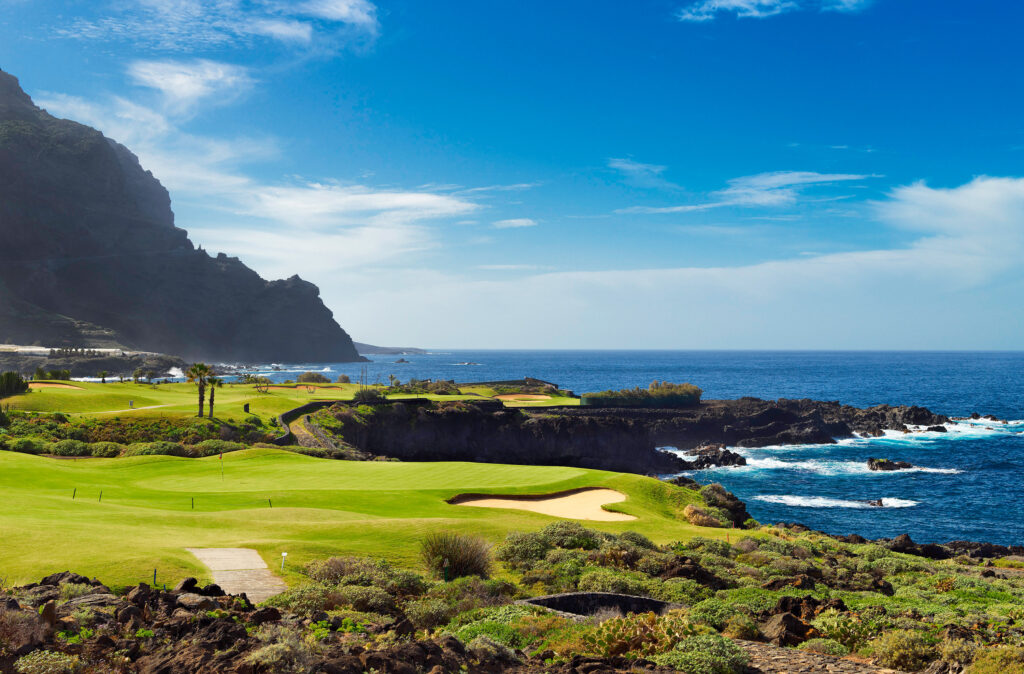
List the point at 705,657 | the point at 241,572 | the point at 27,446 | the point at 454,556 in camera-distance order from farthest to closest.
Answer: the point at 27,446, the point at 454,556, the point at 241,572, the point at 705,657

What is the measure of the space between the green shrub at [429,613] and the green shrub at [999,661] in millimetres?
8741

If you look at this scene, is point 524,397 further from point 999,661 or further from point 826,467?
point 999,661

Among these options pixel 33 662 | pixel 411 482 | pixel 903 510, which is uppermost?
pixel 33 662

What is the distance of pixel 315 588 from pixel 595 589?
21.4ft

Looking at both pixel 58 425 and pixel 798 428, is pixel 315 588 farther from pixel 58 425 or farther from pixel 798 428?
pixel 798 428

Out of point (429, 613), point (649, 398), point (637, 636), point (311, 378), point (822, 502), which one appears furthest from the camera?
point (311, 378)

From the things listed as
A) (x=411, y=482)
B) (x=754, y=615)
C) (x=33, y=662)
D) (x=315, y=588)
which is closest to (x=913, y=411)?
(x=411, y=482)

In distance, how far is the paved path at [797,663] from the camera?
1002 centimetres

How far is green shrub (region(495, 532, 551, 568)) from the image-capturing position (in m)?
17.6

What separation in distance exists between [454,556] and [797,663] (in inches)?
323

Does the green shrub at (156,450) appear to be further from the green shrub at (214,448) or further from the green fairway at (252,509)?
the green fairway at (252,509)

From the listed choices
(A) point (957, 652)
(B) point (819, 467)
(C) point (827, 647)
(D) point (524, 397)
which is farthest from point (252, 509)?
(D) point (524, 397)

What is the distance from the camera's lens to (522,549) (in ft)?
59.1

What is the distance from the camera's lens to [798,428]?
246 ft
